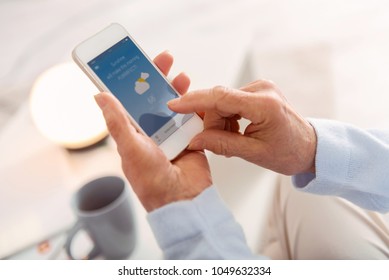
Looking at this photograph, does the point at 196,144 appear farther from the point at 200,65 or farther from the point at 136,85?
the point at 200,65

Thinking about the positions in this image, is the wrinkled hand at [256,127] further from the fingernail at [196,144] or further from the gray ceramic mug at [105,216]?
the gray ceramic mug at [105,216]

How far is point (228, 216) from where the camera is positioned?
42 cm

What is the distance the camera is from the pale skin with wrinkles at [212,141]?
43cm

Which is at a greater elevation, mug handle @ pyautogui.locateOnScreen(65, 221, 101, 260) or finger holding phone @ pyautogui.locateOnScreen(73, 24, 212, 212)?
finger holding phone @ pyautogui.locateOnScreen(73, 24, 212, 212)

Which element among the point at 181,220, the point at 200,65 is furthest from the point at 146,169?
the point at 200,65

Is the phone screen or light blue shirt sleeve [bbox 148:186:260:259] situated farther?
the phone screen

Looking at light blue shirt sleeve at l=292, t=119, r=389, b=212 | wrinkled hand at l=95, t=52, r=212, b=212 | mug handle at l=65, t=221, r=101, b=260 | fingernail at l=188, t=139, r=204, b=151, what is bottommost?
light blue shirt sleeve at l=292, t=119, r=389, b=212

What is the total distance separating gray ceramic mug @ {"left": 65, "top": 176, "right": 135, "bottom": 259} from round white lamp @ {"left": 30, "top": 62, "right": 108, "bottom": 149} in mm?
152

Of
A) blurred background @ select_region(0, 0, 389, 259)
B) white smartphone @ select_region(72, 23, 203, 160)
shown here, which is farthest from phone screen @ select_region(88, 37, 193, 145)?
blurred background @ select_region(0, 0, 389, 259)

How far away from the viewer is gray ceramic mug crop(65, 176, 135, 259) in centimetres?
44

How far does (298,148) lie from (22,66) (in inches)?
29.3

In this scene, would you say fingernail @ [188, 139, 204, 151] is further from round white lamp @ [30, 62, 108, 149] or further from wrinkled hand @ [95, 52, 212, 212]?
round white lamp @ [30, 62, 108, 149]

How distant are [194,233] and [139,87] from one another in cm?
22

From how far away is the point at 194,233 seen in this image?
403mm
